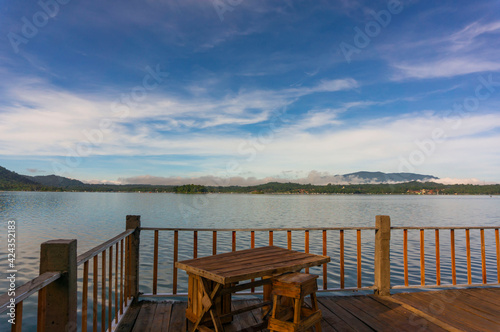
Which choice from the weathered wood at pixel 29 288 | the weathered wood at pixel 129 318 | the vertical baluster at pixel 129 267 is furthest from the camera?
the vertical baluster at pixel 129 267

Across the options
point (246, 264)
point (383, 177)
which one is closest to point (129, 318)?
point (246, 264)

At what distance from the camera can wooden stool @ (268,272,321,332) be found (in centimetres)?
257

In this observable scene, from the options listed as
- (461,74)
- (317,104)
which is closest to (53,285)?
(317,104)

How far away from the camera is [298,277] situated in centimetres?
277

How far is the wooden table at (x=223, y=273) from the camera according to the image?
8.62 ft

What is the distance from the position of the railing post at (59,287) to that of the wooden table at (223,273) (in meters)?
1.13

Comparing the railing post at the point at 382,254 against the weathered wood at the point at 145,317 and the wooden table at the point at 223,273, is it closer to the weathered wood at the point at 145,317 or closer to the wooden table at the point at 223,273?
the wooden table at the point at 223,273

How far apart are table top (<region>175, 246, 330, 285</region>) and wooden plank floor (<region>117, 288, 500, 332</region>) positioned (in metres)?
0.78

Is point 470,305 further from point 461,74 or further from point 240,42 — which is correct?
point 461,74

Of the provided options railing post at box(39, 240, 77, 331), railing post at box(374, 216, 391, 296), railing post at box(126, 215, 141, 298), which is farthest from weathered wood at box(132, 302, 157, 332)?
railing post at box(374, 216, 391, 296)

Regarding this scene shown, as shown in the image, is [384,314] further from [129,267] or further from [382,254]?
Answer: [129,267]

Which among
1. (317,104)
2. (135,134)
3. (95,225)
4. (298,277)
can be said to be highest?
(317,104)

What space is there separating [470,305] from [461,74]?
27452mm

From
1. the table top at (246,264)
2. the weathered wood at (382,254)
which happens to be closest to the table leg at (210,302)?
the table top at (246,264)
